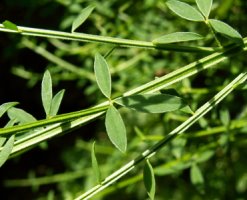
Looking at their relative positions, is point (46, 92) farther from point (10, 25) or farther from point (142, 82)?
point (142, 82)

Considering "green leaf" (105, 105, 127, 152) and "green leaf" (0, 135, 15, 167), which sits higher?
"green leaf" (0, 135, 15, 167)

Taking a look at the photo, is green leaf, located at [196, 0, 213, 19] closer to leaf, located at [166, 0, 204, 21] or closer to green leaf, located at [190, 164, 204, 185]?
leaf, located at [166, 0, 204, 21]

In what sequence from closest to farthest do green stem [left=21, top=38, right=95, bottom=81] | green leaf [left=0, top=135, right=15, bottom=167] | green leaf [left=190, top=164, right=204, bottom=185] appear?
green leaf [left=0, top=135, right=15, bottom=167], green leaf [left=190, top=164, right=204, bottom=185], green stem [left=21, top=38, right=95, bottom=81]

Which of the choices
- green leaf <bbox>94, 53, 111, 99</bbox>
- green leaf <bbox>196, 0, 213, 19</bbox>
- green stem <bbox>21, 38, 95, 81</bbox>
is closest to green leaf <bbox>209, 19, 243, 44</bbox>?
green leaf <bbox>196, 0, 213, 19</bbox>

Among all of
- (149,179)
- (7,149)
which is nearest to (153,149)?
(149,179)

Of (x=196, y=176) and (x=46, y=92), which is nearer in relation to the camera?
(x=46, y=92)

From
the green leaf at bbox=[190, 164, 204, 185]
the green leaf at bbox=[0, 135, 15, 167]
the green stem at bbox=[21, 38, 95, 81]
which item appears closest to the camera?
the green leaf at bbox=[0, 135, 15, 167]
